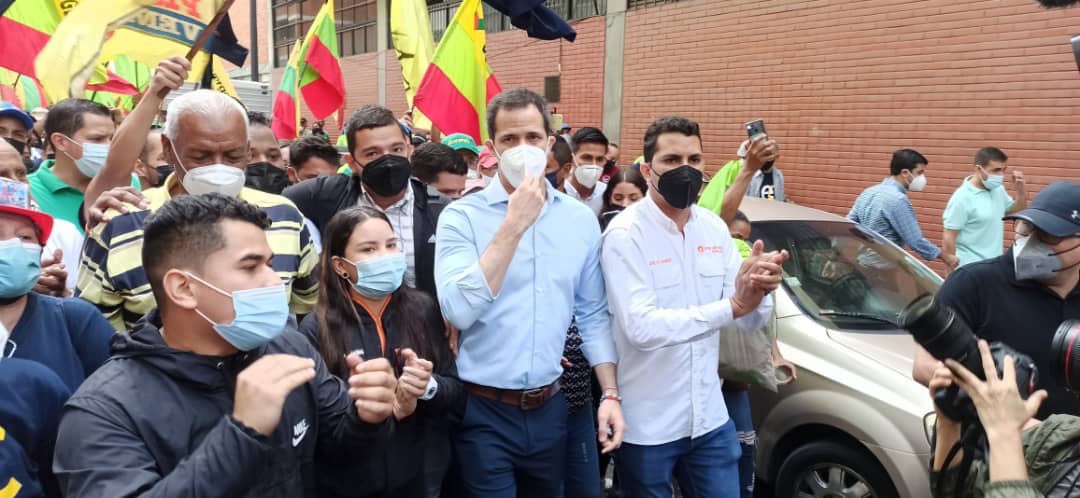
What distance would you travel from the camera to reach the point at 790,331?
12.3 ft

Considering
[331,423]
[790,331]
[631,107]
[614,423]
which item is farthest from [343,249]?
[631,107]

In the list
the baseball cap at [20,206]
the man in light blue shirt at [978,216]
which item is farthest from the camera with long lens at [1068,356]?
the man in light blue shirt at [978,216]

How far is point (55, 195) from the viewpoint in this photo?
10.7 ft

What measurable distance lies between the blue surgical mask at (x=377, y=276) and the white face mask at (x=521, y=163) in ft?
1.71

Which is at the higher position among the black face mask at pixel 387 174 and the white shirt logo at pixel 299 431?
the black face mask at pixel 387 174

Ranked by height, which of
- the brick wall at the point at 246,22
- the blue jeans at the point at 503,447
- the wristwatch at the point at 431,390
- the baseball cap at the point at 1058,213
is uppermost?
the brick wall at the point at 246,22

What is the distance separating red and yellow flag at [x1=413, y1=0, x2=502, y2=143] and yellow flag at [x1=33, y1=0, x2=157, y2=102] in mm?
2971

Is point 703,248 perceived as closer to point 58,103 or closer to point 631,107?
point 58,103

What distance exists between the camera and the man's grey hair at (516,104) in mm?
2689

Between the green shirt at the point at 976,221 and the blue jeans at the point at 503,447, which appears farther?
the green shirt at the point at 976,221

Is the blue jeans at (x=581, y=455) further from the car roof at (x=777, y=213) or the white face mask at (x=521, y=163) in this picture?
the car roof at (x=777, y=213)

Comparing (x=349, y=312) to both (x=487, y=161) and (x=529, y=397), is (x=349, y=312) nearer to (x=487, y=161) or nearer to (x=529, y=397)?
(x=529, y=397)

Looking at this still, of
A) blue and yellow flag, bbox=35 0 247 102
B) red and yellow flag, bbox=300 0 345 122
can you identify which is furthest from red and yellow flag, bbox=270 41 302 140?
blue and yellow flag, bbox=35 0 247 102

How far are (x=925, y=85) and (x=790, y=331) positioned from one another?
636cm
